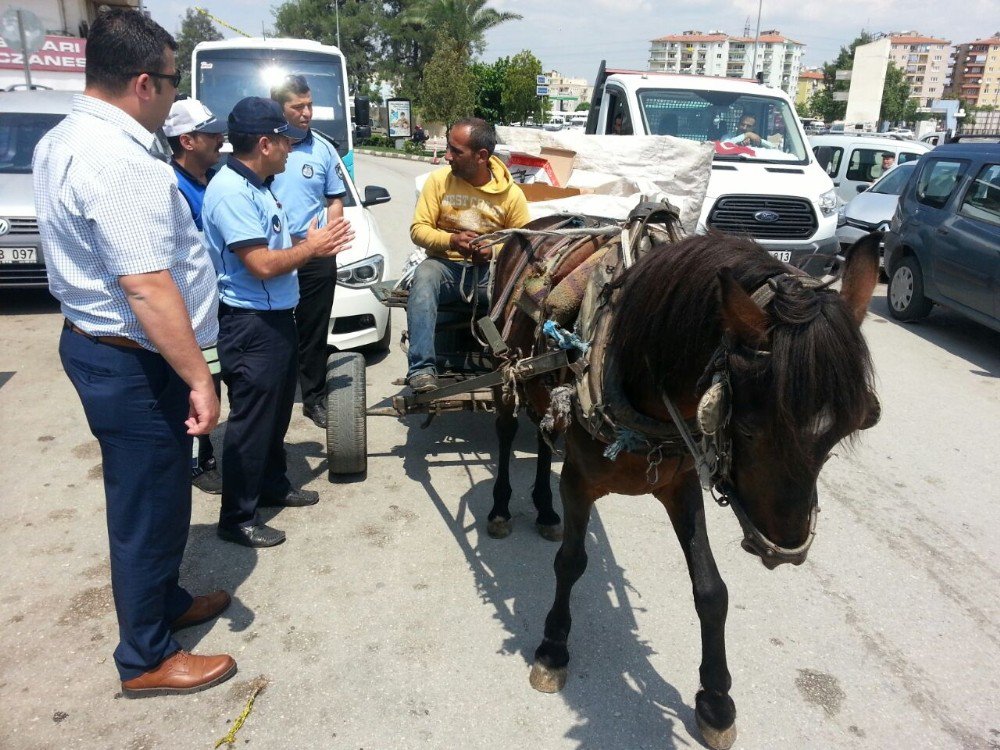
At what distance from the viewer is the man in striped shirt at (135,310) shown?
2.13 m

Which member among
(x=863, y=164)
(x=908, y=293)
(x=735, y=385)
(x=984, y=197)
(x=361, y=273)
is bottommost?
(x=908, y=293)

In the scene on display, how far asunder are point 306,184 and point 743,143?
19.1 feet

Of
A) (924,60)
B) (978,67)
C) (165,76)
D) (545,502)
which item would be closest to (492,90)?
(545,502)

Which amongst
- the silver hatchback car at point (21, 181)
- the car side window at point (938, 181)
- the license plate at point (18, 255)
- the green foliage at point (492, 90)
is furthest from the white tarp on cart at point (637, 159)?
the green foliage at point (492, 90)

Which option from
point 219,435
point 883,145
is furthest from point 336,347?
point 883,145

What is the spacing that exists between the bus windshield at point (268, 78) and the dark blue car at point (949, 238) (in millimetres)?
7277

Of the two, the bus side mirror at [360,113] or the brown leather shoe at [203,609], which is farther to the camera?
the bus side mirror at [360,113]

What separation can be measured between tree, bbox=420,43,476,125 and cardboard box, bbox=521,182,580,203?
3032 centimetres

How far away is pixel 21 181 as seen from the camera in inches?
295

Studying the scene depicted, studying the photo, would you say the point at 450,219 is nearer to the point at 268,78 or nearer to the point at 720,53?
the point at 268,78

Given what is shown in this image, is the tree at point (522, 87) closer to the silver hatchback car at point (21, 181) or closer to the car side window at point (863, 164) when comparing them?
the car side window at point (863, 164)

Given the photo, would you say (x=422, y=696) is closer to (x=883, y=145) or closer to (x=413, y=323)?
(x=413, y=323)

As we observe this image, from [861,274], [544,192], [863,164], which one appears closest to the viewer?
[861,274]

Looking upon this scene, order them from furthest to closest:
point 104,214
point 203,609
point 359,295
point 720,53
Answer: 1. point 720,53
2. point 359,295
3. point 203,609
4. point 104,214
